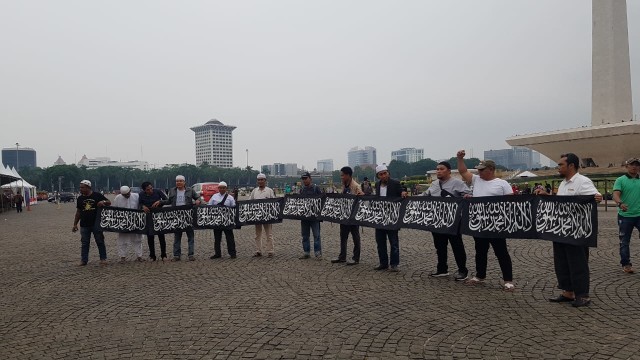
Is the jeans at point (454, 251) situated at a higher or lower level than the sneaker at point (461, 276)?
higher

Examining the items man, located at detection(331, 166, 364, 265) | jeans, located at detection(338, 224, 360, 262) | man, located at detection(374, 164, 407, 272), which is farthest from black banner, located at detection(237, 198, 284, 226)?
man, located at detection(374, 164, 407, 272)

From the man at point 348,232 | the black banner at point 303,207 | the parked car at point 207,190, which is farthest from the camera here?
the parked car at point 207,190

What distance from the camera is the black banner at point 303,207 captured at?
1084 cm

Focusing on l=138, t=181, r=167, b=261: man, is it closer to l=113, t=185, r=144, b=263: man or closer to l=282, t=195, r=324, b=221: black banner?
l=113, t=185, r=144, b=263: man

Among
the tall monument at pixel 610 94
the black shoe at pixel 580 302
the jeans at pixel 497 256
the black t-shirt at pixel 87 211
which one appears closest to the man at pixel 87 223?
the black t-shirt at pixel 87 211

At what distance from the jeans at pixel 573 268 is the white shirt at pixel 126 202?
9.00 meters

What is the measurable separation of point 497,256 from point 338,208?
3966mm

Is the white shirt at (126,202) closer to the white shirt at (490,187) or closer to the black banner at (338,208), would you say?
the black banner at (338,208)

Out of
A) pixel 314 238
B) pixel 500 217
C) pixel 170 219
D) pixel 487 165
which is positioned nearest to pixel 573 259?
pixel 500 217

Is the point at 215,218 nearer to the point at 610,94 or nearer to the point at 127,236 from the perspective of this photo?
the point at 127,236

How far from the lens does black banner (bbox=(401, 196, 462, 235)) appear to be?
8202mm

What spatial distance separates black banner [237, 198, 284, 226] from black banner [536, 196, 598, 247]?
19.9ft

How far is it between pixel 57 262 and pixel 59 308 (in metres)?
4.85

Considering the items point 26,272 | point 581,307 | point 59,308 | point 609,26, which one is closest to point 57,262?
point 26,272
